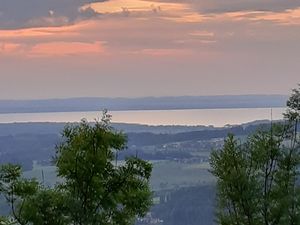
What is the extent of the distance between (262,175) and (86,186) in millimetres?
6354

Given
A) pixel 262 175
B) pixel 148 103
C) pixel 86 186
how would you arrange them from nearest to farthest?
1. pixel 86 186
2. pixel 262 175
3. pixel 148 103

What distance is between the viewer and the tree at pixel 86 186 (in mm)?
16281

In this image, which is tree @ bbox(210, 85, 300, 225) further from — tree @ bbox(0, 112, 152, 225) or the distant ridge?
the distant ridge

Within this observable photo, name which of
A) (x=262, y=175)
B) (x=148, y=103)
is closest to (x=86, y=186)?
(x=262, y=175)

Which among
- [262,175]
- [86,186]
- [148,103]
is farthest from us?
[148,103]

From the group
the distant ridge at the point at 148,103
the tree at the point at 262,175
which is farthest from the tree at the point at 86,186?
the distant ridge at the point at 148,103

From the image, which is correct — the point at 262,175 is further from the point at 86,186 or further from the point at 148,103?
the point at 148,103

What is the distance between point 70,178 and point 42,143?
8062 centimetres

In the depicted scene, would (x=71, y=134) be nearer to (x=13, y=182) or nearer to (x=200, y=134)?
(x=13, y=182)

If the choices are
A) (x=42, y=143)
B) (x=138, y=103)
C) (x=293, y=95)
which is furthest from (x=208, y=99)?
(x=293, y=95)

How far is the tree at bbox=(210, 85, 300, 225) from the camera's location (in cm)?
2008

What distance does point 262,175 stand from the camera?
20.6 m

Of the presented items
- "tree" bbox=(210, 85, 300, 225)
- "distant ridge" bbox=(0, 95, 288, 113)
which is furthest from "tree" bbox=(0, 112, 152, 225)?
"distant ridge" bbox=(0, 95, 288, 113)

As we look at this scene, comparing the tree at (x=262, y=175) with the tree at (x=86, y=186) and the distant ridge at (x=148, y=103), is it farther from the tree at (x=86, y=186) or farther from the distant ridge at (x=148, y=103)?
the distant ridge at (x=148, y=103)
